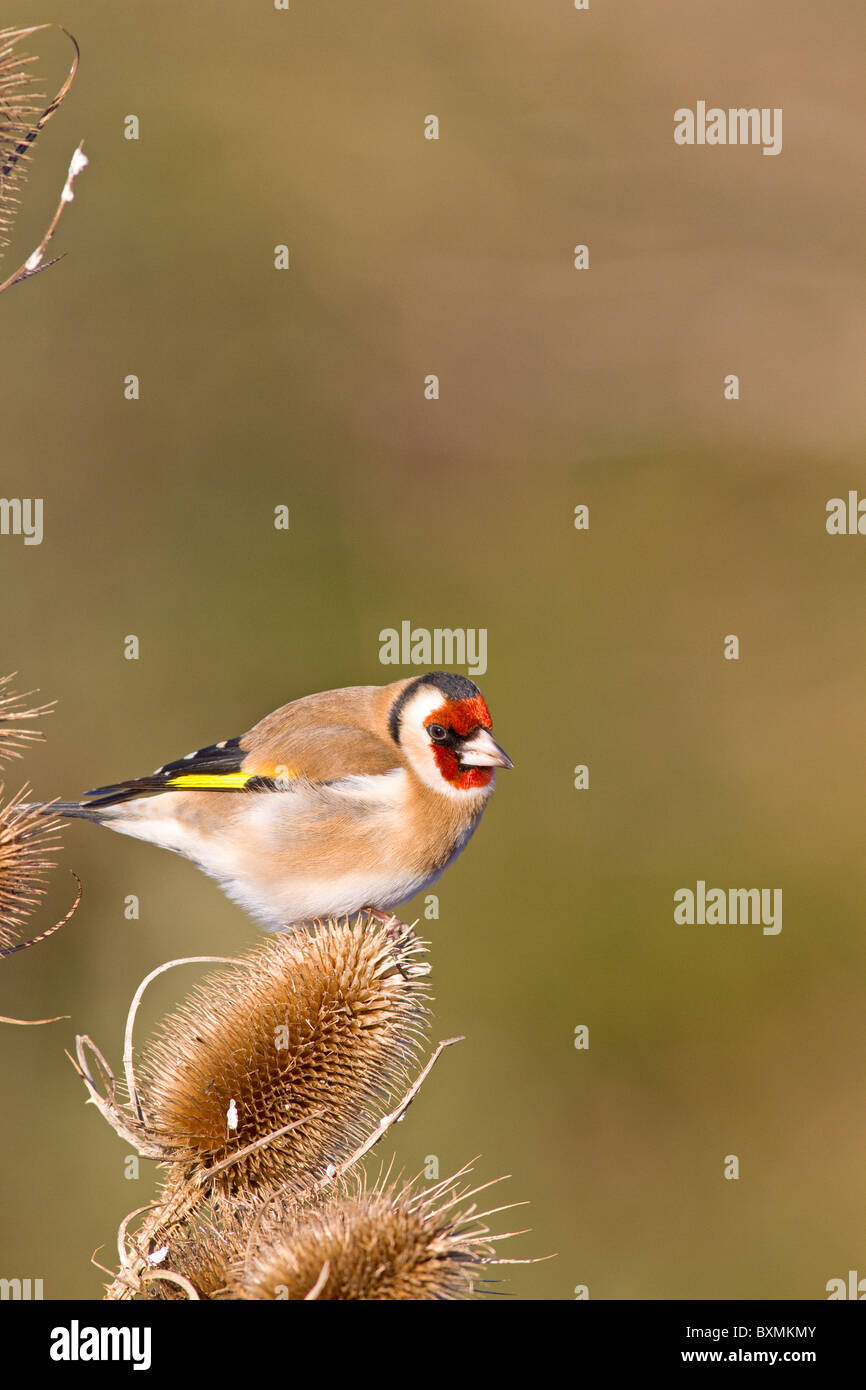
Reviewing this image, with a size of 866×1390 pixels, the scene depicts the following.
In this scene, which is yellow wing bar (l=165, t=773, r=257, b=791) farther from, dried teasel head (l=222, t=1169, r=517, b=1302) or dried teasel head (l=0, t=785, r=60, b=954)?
dried teasel head (l=222, t=1169, r=517, b=1302)

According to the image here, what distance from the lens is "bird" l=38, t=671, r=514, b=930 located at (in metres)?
5.23

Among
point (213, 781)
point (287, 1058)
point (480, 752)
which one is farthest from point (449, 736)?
point (287, 1058)

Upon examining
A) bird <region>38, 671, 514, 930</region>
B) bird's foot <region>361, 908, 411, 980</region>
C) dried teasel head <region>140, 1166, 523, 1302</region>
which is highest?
bird <region>38, 671, 514, 930</region>

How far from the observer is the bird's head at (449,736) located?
526 centimetres

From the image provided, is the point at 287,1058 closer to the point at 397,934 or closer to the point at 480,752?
the point at 397,934

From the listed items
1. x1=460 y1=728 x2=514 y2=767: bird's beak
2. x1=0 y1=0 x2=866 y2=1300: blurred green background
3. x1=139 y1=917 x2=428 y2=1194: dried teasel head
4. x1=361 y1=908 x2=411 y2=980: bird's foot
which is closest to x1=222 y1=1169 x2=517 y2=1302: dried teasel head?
x1=139 y1=917 x2=428 y2=1194: dried teasel head

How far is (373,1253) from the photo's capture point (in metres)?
3.42

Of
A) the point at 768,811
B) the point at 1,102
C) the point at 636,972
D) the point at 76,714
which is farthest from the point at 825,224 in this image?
the point at 1,102

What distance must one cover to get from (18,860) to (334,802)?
5.11ft

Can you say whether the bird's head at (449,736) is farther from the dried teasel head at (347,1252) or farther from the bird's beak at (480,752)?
the dried teasel head at (347,1252)

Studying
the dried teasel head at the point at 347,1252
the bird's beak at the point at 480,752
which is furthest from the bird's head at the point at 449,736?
the dried teasel head at the point at 347,1252

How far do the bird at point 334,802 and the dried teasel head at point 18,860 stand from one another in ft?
3.26
